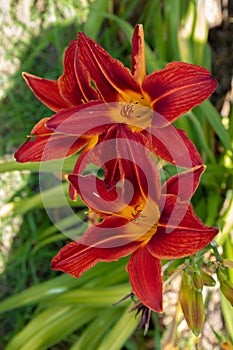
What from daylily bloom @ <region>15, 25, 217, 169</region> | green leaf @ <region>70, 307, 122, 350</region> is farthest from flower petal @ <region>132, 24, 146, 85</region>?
green leaf @ <region>70, 307, 122, 350</region>

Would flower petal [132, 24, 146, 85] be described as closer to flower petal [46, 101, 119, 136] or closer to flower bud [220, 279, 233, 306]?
flower petal [46, 101, 119, 136]


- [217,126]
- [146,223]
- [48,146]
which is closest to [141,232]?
[146,223]

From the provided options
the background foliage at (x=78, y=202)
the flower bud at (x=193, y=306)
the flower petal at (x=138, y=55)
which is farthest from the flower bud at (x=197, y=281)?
the flower petal at (x=138, y=55)

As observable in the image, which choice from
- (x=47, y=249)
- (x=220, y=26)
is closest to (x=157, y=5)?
(x=220, y=26)

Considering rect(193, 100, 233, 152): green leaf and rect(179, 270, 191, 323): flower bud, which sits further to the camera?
rect(193, 100, 233, 152): green leaf

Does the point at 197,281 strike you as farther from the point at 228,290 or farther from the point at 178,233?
the point at 178,233

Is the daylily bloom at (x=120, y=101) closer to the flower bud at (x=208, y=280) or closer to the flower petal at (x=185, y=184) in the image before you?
the flower petal at (x=185, y=184)

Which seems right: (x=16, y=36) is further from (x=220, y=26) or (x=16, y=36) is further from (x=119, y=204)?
(x=119, y=204)
